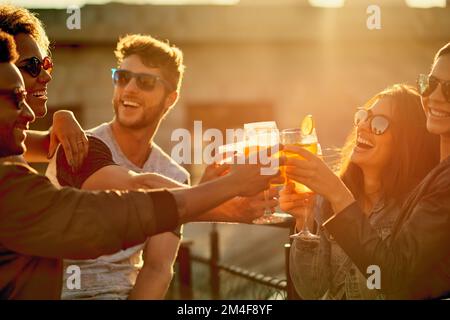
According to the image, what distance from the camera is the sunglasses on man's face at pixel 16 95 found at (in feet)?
7.04

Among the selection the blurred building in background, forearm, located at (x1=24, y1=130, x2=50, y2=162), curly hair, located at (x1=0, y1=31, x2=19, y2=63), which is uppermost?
the blurred building in background

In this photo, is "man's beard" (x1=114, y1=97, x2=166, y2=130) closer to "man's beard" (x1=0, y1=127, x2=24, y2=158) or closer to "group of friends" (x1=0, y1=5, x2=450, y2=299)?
"group of friends" (x1=0, y1=5, x2=450, y2=299)

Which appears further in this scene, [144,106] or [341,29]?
[341,29]

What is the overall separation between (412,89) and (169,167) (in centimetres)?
165

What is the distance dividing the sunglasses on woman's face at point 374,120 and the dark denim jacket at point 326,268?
45cm

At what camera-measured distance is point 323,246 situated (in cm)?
361

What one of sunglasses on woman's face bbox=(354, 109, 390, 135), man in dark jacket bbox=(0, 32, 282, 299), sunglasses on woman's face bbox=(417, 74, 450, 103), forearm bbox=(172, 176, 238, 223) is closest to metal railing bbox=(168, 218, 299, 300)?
sunglasses on woman's face bbox=(354, 109, 390, 135)

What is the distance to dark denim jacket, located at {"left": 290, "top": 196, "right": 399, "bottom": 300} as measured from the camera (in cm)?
352

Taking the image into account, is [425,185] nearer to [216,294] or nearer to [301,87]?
[216,294]

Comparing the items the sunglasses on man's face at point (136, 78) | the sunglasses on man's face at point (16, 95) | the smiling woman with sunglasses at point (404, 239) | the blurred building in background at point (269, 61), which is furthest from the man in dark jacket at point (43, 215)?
the blurred building in background at point (269, 61)

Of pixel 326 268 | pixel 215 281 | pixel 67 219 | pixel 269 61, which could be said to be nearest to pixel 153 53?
pixel 326 268

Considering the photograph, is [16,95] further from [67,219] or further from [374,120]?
[374,120]

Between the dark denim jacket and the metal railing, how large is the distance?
0.95m
